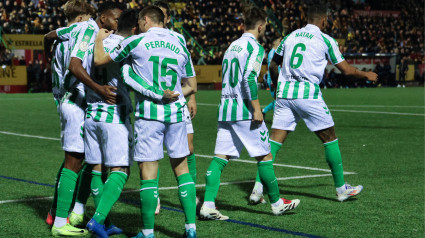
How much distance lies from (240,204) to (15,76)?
1085 inches

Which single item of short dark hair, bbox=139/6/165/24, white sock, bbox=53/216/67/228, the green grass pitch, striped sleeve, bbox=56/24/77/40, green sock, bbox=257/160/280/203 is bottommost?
the green grass pitch

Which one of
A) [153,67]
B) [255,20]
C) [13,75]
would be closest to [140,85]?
[153,67]

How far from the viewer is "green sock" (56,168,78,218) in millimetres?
5914

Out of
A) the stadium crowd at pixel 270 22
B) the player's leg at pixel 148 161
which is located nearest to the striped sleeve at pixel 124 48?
the player's leg at pixel 148 161

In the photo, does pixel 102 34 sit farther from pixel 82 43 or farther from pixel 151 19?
pixel 151 19

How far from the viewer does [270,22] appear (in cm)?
4500

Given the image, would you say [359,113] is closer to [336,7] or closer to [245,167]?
[245,167]

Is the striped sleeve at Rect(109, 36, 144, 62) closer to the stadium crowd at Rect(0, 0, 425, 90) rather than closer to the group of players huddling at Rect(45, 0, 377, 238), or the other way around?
the group of players huddling at Rect(45, 0, 377, 238)

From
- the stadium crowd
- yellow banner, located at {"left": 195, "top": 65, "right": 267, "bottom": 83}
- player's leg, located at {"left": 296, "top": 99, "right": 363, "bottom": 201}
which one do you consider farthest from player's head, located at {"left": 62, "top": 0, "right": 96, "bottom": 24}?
yellow banner, located at {"left": 195, "top": 65, "right": 267, "bottom": 83}

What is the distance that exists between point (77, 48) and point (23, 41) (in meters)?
29.6

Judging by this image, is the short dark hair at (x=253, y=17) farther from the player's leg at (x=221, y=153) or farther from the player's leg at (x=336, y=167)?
the player's leg at (x=336, y=167)

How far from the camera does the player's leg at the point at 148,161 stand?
538cm

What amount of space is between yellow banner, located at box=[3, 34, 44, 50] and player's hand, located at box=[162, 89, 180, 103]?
29650mm

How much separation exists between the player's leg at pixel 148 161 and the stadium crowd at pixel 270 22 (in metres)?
26.1
